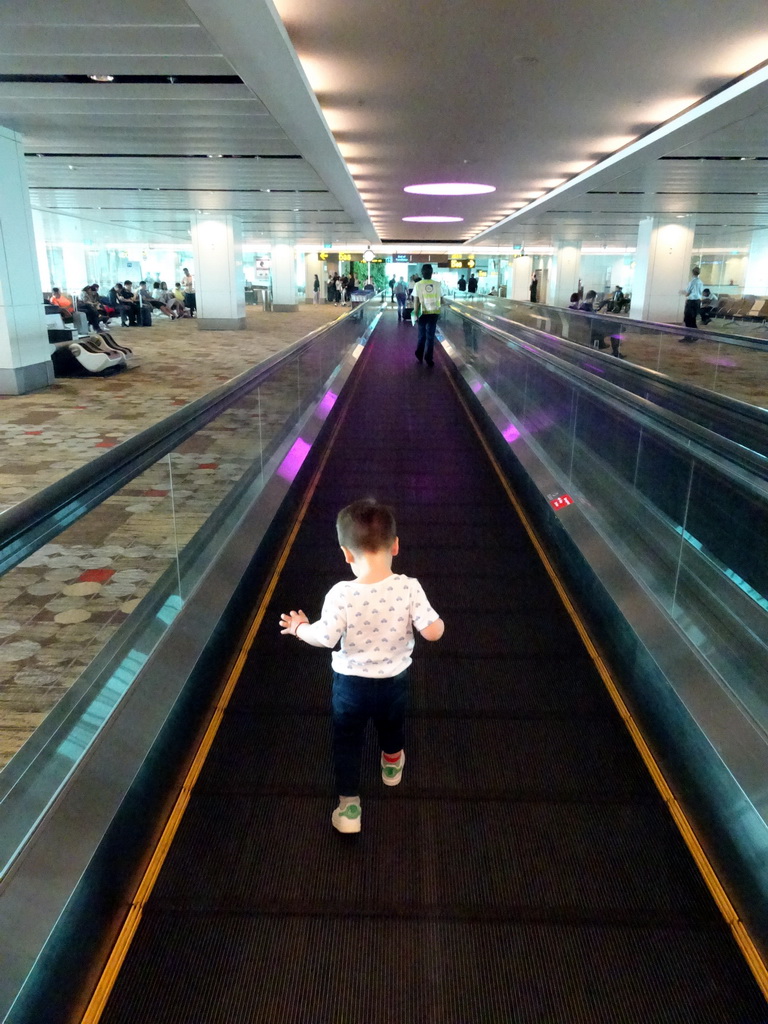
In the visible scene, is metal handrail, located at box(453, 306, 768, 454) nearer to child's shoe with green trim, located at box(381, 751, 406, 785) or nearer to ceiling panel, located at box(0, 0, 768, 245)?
child's shoe with green trim, located at box(381, 751, 406, 785)

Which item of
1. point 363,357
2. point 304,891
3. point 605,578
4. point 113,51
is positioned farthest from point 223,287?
point 304,891

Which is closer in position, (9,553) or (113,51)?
(9,553)

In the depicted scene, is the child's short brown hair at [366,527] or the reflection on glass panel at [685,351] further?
the reflection on glass panel at [685,351]

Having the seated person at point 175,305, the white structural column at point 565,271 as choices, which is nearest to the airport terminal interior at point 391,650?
the seated person at point 175,305

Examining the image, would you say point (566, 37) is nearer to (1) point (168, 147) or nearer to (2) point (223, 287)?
(1) point (168, 147)

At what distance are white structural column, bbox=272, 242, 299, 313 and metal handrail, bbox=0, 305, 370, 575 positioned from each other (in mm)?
37631

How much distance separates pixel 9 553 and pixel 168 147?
1375 centimetres

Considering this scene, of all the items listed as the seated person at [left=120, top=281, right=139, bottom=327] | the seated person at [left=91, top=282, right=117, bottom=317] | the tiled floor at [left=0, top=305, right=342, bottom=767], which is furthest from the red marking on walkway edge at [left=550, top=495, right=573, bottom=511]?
the seated person at [left=120, top=281, right=139, bottom=327]

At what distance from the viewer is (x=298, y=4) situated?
303 inches

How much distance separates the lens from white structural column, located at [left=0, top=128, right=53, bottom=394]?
12.6 metres

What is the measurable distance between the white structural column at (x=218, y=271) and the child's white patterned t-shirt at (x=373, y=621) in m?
25.5

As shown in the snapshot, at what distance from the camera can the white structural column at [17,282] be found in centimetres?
1265

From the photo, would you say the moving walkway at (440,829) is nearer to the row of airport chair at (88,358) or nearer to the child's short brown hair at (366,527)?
the child's short brown hair at (366,527)

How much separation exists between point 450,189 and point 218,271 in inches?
356
